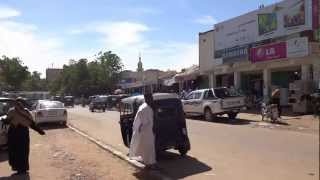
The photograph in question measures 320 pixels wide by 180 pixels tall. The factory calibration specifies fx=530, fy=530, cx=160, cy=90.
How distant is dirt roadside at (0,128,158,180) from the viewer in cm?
1159

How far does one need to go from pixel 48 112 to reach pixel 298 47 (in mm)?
13938

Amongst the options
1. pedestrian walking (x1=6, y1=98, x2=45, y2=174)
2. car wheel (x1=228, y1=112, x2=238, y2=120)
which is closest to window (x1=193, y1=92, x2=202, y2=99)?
car wheel (x1=228, y1=112, x2=238, y2=120)

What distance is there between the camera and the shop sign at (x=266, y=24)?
29.2 metres

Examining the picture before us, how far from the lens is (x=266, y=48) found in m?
32.1

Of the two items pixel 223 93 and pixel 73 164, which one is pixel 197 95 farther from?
pixel 73 164

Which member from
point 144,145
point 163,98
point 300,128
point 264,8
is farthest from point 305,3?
point 144,145

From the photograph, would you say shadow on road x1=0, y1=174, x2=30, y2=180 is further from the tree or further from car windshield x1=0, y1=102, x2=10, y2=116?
the tree

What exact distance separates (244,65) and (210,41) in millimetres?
6722

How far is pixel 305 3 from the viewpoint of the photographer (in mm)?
28750

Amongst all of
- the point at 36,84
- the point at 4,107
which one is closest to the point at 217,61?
the point at 4,107

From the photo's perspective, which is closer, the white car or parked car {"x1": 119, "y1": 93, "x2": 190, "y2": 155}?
parked car {"x1": 119, "y1": 93, "x2": 190, "y2": 155}

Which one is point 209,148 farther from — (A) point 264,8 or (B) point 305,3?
(A) point 264,8

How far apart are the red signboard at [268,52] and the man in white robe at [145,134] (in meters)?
20.6

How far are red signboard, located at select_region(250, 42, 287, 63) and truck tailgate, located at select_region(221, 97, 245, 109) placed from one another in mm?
4698
